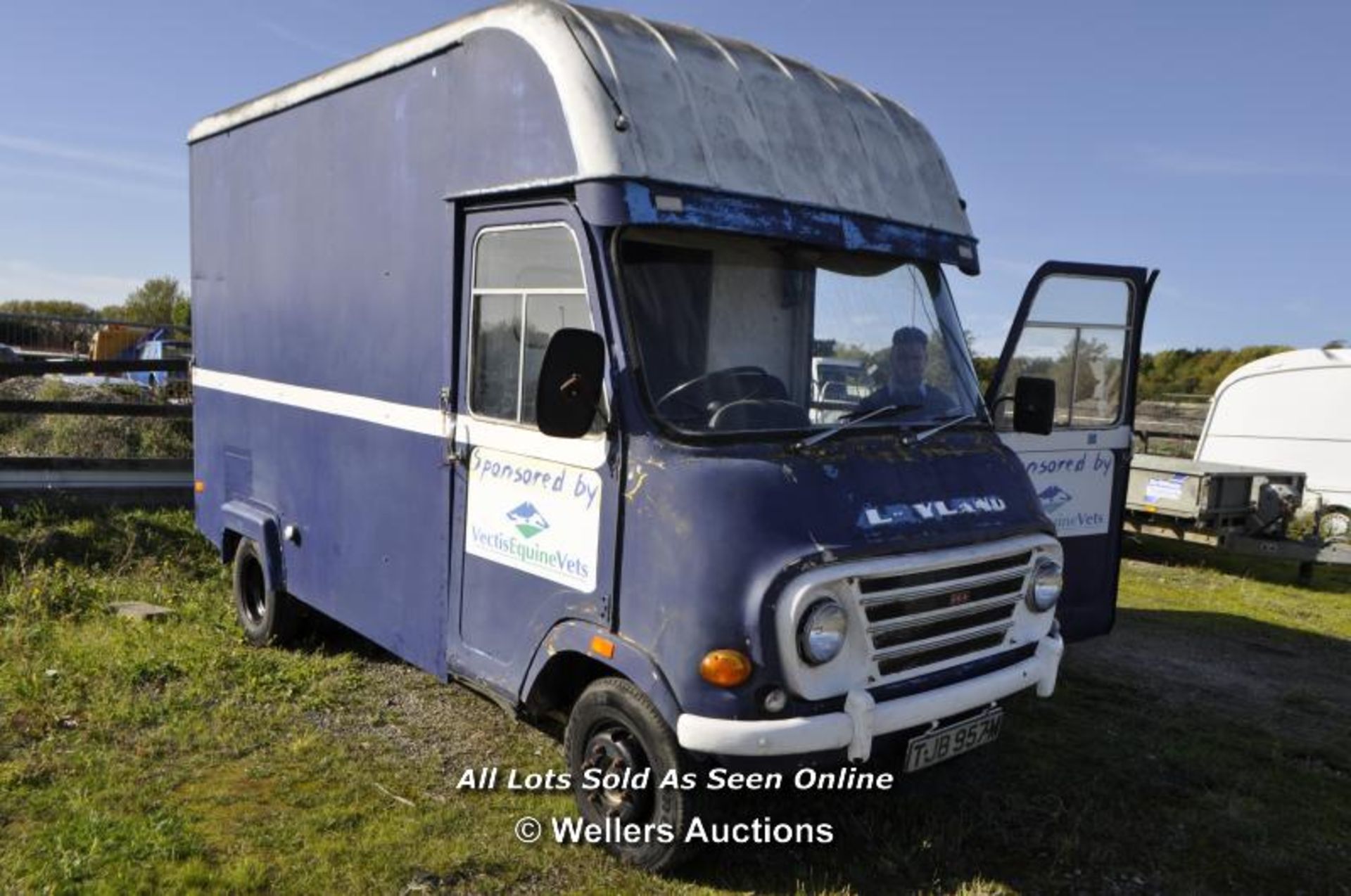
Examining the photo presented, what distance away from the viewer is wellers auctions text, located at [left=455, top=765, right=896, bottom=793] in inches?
140

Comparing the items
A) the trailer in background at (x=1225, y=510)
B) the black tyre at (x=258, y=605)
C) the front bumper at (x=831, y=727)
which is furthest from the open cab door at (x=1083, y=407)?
the trailer in background at (x=1225, y=510)

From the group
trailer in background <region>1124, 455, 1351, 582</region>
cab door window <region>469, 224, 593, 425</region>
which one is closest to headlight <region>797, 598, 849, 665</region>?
cab door window <region>469, 224, 593, 425</region>

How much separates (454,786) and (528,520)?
4.56 feet

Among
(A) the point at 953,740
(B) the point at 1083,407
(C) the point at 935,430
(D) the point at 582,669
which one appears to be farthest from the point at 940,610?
(B) the point at 1083,407

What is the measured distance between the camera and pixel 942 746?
3844 mm

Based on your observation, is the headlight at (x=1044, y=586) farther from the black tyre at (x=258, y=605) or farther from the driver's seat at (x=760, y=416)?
the black tyre at (x=258, y=605)

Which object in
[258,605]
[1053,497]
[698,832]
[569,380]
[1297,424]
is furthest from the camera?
[1297,424]

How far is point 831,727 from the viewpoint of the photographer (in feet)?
11.2

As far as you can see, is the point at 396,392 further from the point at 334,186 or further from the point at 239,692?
the point at 239,692

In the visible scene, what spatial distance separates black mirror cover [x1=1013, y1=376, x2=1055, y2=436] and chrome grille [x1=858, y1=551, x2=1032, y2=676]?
48.7 inches

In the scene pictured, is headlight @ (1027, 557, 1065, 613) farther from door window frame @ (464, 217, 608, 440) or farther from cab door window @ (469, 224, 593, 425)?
cab door window @ (469, 224, 593, 425)

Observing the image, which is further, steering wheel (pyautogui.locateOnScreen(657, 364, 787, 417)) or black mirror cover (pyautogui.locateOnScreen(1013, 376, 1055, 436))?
black mirror cover (pyautogui.locateOnScreen(1013, 376, 1055, 436))

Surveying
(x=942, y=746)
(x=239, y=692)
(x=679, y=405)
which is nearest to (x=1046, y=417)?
(x=942, y=746)

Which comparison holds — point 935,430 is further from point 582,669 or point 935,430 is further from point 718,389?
point 582,669
